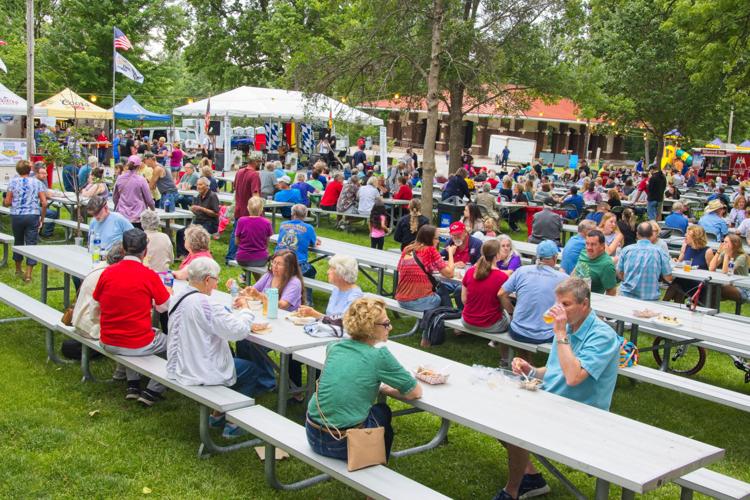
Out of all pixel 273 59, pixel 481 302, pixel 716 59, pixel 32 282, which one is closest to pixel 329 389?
pixel 481 302

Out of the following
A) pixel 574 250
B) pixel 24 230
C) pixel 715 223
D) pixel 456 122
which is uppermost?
pixel 456 122

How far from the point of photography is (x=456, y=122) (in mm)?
22453

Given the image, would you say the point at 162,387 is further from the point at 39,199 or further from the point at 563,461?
the point at 39,199

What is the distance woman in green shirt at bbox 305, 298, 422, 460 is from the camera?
4395mm

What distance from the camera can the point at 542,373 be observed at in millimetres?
5129

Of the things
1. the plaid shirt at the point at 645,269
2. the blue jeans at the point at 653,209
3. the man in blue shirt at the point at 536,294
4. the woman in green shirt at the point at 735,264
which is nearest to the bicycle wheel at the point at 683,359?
the plaid shirt at the point at 645,269

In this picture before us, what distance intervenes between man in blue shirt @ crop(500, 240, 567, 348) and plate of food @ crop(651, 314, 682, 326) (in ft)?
2.95

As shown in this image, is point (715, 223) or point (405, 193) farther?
point (405, 193)

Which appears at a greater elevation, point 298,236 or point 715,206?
point 715,206

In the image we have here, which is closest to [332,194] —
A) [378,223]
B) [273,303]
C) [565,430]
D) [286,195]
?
[286,195]

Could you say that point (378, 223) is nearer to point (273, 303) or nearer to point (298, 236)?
point (298, 236)

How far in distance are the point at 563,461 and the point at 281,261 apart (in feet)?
11.6

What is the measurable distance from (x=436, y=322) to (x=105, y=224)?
3.69 meters

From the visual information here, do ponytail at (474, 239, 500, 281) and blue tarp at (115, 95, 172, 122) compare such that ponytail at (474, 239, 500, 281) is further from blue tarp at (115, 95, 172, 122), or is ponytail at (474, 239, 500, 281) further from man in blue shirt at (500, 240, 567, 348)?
blue tarp at (115, 95, 172, 122)
